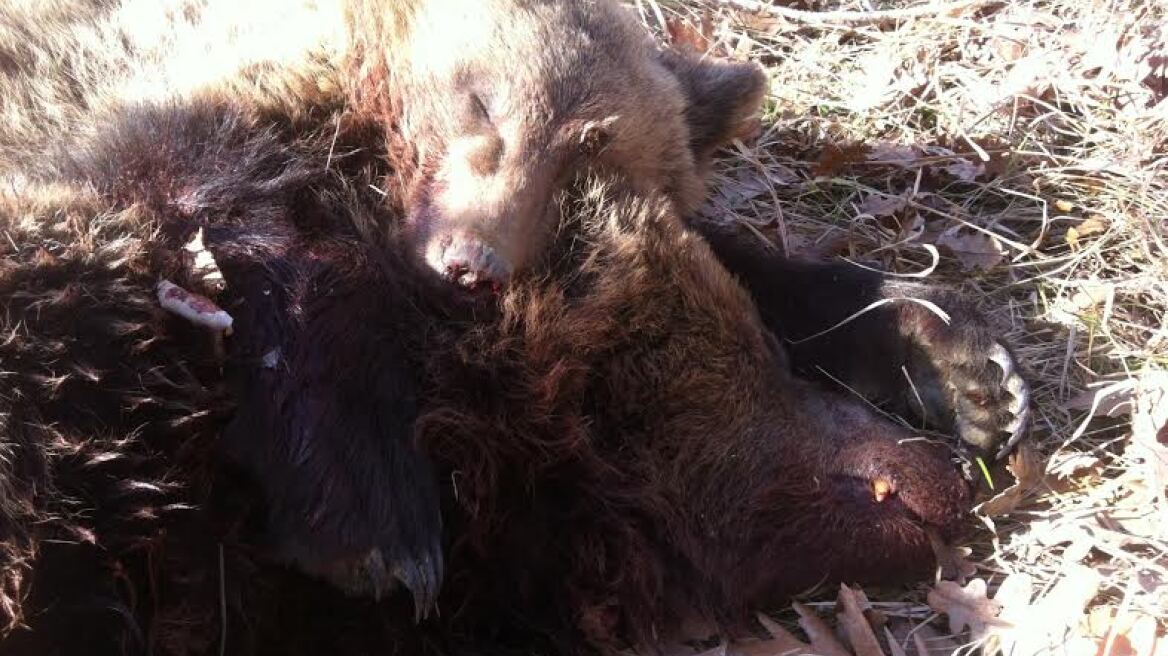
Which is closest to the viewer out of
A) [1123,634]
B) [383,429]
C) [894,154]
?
[383,429]

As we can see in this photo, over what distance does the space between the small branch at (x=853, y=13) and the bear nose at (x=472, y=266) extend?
3197 millimetres

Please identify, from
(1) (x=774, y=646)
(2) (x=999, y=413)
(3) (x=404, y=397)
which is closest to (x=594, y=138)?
(3) (x=404, y=397)

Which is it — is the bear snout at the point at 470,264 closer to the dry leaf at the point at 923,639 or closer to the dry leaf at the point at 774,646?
the dry leaf at the point at 774,646

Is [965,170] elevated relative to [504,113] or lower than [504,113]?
lower

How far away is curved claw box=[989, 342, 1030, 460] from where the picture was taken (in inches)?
119

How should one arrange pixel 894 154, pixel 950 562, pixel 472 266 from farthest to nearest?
pixel 894 154, pixel 950 562, pixel 472 266

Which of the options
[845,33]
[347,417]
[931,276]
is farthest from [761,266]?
[845,33]

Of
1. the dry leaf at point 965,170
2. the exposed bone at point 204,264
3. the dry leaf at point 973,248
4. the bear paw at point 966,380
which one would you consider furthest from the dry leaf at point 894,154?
the exposed bone at point 204,264

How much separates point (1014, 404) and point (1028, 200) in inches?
63.1

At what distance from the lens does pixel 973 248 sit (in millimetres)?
4109

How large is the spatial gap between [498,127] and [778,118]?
2.01 m

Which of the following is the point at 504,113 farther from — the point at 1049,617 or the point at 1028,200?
the point at 1028,200

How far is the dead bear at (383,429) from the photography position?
7.30 ft

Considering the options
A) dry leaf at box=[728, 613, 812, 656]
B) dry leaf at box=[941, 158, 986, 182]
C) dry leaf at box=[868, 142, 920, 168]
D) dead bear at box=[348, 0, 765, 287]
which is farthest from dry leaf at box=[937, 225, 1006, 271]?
dry leaf at box=[728, 613, 812, 656]
